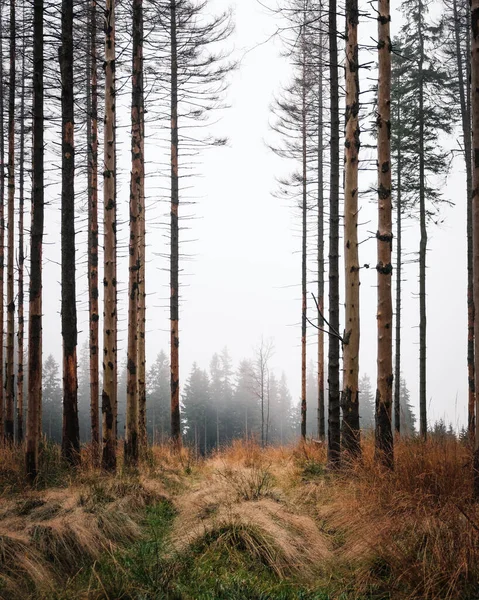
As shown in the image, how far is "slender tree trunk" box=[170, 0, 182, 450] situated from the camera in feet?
41.8

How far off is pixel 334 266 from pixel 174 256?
553 centimetres

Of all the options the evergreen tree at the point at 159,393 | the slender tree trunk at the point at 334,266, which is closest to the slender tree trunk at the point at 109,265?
the slender tree trunk at the point at 334,266

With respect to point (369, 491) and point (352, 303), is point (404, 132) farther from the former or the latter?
point (369, 491)

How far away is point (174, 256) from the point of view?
13.0 metres

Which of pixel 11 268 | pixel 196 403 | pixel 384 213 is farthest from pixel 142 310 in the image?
pixel 196 403

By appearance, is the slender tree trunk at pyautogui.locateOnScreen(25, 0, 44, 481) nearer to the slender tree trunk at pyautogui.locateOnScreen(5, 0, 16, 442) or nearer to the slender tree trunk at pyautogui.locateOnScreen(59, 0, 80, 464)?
the slender tree trunk at pyautogui.locateOnScreen(59, 0, 80, 464)

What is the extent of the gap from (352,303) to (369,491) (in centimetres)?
292

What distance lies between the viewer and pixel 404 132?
16.6m

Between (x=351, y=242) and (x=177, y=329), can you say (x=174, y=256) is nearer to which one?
(x=177, y=329)

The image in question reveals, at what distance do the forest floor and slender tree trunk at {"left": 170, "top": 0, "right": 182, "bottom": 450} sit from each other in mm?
6238

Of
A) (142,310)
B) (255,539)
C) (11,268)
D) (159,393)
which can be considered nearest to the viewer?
(255,539)

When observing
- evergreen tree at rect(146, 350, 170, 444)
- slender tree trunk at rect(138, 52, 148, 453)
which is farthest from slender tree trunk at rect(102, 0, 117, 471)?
evergreen tree at rect(146, 350, 170, 444)

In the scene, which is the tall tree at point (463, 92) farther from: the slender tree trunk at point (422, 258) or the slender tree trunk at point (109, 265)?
the slender tree trunk at point (109, 265)

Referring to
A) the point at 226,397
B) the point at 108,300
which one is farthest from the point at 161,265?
the point at 226,397
